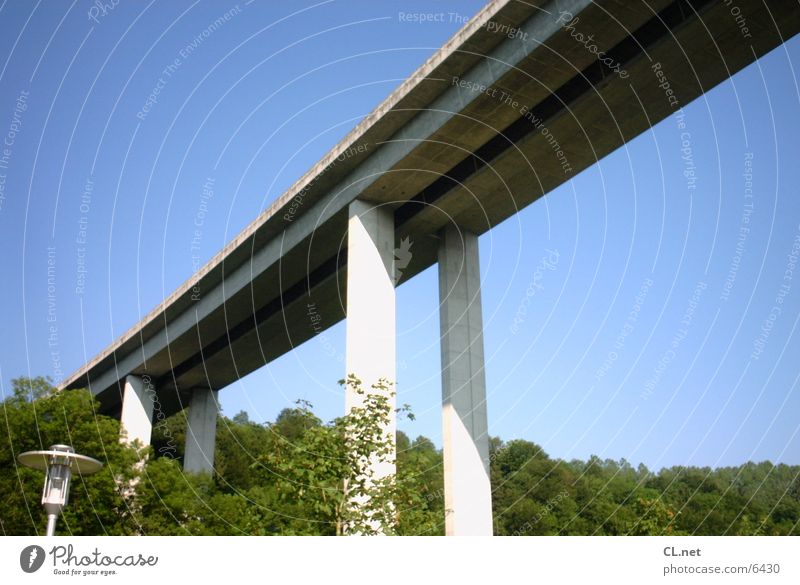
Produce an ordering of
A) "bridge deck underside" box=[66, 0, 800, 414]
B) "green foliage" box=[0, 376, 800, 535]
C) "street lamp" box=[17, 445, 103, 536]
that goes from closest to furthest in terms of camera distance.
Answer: "street lamp" box=[17, 445, 103, 536] → "green foliage" box=[0, 376, 800, 535] → "bridge deck underside" box=[66, 0, 800, 414]

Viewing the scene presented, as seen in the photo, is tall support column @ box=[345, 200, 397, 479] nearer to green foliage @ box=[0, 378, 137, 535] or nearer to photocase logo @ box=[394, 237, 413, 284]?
photocase logo @ box=[394, 237, 413, 284]

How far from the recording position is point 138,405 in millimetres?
47406

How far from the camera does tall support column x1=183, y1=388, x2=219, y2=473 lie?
1982 inches

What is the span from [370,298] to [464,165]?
226 inches

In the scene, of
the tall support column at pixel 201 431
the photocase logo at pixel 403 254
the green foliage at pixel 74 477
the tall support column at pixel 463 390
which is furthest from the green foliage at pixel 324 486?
the photocase logo at pixel 403 254

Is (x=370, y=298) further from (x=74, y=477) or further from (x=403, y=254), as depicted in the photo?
(x=74, y=477)

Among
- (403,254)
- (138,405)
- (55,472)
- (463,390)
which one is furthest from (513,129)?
(138,405)

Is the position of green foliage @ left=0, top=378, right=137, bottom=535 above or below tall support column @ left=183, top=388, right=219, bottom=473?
below
